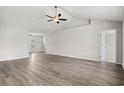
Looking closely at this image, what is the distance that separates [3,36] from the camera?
20.3ft

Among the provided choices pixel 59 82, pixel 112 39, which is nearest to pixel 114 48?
pixel 112 39

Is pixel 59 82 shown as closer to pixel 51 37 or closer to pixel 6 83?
pixel 6 83

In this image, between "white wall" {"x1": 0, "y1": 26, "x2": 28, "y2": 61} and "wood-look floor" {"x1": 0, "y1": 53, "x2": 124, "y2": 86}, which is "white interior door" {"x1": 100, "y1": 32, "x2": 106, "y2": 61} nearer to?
"wood-look floor" {"x1": 0, "y1": 53, "x2": 124, "y2": 86}

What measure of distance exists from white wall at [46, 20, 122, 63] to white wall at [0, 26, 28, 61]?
305cm

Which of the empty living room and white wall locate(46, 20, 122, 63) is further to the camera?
white wall locate(46, 20, 122, 63)

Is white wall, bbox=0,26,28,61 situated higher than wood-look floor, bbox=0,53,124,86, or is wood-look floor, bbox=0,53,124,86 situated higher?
white wall, bbox=0,26,28,61

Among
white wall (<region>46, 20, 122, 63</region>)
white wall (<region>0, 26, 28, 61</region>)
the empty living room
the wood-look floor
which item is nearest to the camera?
the wood-look floor

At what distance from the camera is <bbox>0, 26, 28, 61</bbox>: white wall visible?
6.19 metres

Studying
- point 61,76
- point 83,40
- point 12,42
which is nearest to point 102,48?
point 83,40

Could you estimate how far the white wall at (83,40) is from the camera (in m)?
5.72

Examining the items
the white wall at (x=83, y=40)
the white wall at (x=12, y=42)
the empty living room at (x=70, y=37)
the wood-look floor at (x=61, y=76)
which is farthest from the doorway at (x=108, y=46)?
the white wall at (x=12, y=42)

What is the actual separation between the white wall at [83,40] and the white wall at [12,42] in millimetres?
3055

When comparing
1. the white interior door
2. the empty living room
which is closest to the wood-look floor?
the empty living room
